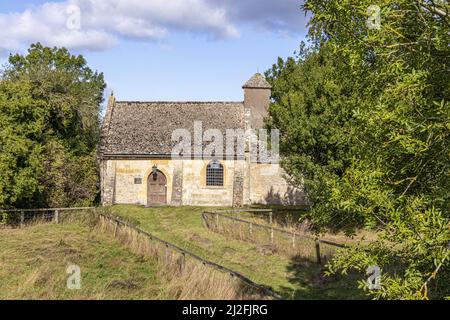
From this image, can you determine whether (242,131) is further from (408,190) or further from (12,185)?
(408,190)

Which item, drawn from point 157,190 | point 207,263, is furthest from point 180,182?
point 207,263

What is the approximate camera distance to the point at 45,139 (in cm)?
2691

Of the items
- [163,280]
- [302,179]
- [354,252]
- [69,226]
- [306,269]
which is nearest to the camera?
[354,252]

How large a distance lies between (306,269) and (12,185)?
13714mm

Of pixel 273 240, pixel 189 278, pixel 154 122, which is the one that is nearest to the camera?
pixel 189 278

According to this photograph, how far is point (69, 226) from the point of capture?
21266 mm

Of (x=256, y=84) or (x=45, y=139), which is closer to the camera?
(x=45, y=139)

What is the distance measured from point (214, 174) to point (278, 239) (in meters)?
16.3

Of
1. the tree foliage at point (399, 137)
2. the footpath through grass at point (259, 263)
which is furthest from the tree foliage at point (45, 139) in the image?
the tree foliage at point (399, 137)

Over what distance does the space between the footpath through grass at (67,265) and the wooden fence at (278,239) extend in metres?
5.03

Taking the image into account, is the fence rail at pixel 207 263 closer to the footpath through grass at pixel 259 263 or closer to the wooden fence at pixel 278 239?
the footpath through grass at pixel 259 263

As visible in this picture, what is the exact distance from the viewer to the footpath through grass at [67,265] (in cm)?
1098

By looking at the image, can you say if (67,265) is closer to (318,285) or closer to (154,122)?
(318,285)
